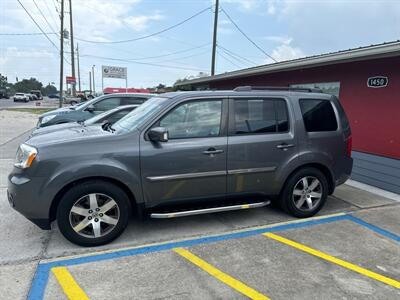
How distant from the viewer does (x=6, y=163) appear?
24.9 feet

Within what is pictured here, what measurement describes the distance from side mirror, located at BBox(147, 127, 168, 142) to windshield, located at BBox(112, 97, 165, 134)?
0.28 m

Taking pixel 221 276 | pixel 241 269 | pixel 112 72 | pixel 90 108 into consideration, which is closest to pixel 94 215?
pixel 221 276

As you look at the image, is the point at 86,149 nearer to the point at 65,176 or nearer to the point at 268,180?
the point at 65,176

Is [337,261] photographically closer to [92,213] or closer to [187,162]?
[187,162]

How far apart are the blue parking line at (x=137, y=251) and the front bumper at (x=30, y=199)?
0.53m

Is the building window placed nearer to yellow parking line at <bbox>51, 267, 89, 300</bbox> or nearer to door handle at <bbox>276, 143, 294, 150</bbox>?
door handle at <bbox>276, 143, 294, 150</bbox>

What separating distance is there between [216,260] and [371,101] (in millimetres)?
5063

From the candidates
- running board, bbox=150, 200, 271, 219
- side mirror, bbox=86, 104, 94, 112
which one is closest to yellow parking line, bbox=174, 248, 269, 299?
running board, bbox=150, 200, 271, 219

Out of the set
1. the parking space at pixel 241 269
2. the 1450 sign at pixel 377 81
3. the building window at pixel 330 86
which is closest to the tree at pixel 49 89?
the building window at pixel 330 86

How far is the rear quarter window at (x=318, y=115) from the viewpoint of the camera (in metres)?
4.61

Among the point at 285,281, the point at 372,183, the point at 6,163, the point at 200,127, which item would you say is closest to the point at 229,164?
the point at 200,127

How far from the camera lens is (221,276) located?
319 cm

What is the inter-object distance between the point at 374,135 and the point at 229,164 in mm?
Answer: 4071

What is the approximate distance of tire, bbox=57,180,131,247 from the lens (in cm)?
354
